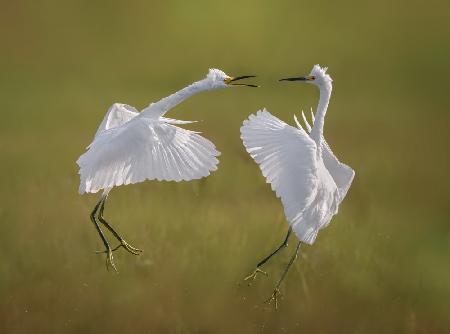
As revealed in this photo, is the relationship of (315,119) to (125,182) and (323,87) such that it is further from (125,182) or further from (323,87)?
(125,182)

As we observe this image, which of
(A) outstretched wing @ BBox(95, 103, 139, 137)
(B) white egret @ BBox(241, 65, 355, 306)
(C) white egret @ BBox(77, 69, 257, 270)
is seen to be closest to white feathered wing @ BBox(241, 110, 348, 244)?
(B) white egret @ BBox(241, 65, 355, 306)

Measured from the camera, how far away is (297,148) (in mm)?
7188

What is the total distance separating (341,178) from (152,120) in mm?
1136

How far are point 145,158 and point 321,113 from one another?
1.05 m

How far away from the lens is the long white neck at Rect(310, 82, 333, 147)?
7.38 meters

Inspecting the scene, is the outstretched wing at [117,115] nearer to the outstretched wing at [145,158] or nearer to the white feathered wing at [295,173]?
the outstretched wing at [145,158]

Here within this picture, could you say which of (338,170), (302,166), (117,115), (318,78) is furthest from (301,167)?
(117,115)

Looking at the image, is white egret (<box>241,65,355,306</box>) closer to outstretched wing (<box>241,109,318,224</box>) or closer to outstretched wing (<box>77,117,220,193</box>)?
outstretched wing (<box>241,109,318,224</box>)

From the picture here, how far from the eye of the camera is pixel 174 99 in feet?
24.1

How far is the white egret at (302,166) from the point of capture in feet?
23.2

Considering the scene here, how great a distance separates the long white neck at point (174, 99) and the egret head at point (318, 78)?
48cm

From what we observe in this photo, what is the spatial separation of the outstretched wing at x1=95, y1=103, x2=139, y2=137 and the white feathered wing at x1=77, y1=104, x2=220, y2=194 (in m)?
0.52

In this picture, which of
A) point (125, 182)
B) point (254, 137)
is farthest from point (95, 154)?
point (254, 137)

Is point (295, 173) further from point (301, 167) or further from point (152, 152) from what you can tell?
point (152, 152)
